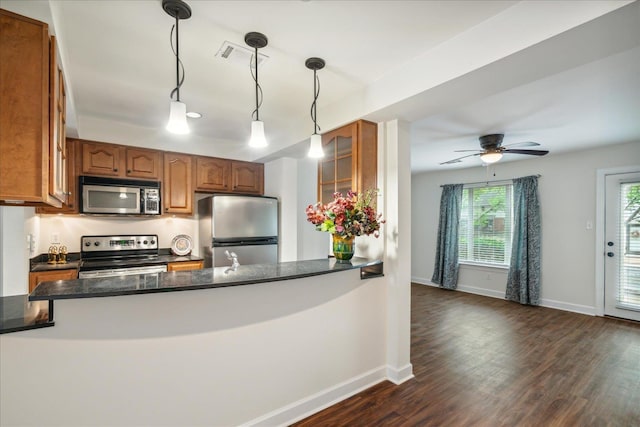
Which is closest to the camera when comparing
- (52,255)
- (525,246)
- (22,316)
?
(22,316)

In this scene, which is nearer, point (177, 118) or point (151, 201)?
point (177, 118)

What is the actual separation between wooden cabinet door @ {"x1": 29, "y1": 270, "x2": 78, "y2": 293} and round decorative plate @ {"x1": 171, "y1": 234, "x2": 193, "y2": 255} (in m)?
1.14

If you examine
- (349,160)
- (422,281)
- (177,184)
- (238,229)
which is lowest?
(422,281)

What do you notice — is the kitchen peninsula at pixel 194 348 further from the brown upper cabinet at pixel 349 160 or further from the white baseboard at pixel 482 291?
the white baseboard at pixel 482 291

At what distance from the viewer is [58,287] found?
60.4 inches

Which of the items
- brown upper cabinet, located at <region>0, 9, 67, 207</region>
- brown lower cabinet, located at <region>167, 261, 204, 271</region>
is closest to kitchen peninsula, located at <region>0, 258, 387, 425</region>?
brown upper cabinet, located at <region>0, 9, 67, 207</region>

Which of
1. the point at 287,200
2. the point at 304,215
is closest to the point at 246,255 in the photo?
the point at 287,200

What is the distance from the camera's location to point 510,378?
9.07 feet

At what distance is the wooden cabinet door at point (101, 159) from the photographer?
11.4 feet

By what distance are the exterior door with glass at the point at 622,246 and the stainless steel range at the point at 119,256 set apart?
19.9 ft

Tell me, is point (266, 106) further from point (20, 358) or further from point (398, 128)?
point (20, 358)

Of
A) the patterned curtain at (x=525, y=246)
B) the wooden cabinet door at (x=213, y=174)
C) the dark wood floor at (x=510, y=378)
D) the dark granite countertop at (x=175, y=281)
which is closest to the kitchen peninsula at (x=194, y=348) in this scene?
the dark granite countertop at (x=175, y=281)

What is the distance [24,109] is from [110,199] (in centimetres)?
233

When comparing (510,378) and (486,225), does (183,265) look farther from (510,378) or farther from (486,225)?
(486,225)
